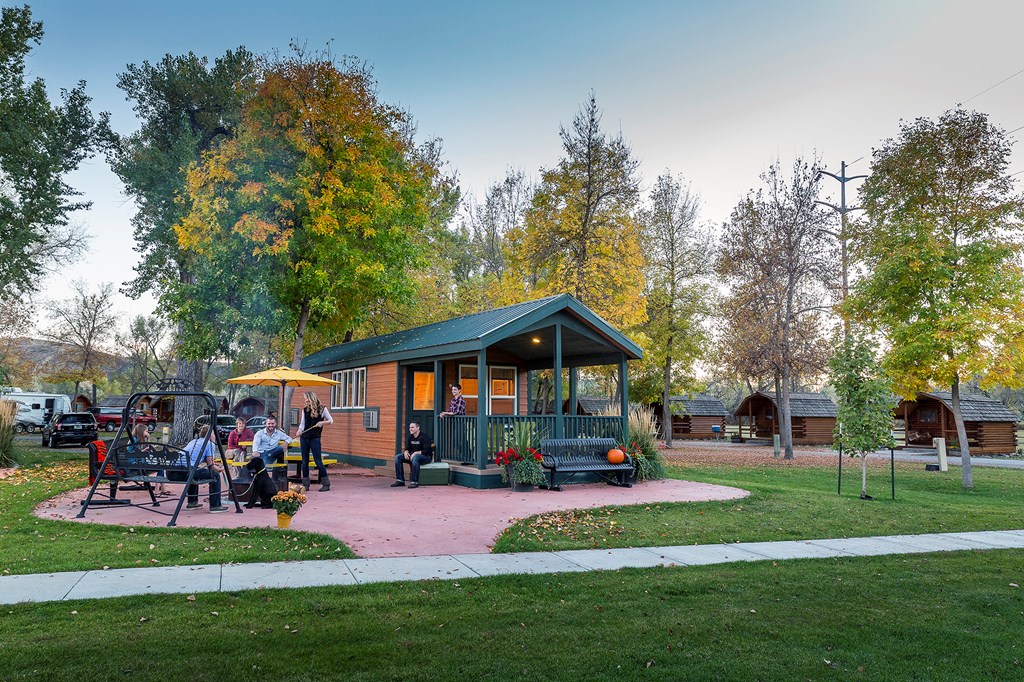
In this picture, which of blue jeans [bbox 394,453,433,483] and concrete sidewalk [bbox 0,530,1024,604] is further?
blue jeans [bbox 394,453,433,483]

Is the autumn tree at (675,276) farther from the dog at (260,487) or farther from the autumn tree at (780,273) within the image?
the dog at (260,487)

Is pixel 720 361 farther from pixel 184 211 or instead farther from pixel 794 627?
pixel 794 627

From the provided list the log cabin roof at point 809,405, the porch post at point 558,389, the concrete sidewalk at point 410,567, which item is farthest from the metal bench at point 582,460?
the log cabin roof at point 809,405

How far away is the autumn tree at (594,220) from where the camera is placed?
23.6 meters

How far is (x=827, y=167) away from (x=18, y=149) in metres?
25.9

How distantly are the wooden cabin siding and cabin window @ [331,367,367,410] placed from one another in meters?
0.20

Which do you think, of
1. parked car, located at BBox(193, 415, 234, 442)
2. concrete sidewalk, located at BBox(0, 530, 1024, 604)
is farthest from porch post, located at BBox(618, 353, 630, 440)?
parked car, located at BBox(193, 415, 234, 442)

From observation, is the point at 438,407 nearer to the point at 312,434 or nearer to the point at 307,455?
the point at 312,434

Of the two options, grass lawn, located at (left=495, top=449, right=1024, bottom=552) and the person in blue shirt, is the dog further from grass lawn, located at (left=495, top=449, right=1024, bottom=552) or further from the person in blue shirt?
grass lawn, located at (left=495, top=449, right=1024, bottom=552)

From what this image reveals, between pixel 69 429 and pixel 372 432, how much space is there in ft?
53.8

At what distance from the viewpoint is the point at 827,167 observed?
24.0 metres

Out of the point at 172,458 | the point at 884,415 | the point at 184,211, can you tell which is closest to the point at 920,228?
the point at 884,415

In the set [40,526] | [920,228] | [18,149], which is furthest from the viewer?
[18,149]

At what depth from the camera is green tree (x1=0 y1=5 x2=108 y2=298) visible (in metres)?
17.5
